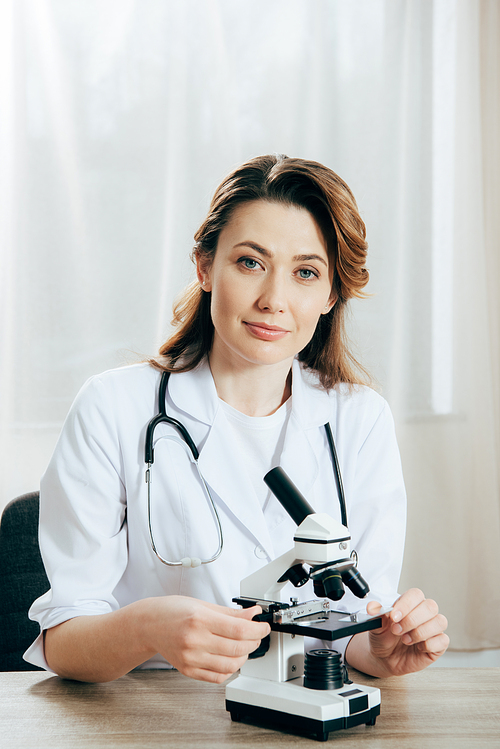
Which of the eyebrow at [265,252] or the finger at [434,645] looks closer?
the finger at [434,645]

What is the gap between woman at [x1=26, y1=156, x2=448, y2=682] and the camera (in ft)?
3.73

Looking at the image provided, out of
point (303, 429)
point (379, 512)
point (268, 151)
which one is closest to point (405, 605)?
point (379, 512)

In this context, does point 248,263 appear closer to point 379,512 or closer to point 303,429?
point 303,429

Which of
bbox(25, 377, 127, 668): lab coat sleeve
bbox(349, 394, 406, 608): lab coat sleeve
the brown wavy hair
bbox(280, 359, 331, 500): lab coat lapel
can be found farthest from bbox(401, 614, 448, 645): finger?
the brown wavy hair

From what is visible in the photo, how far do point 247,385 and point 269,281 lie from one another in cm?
25

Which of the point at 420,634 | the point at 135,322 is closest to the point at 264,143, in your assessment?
the point at 135,322

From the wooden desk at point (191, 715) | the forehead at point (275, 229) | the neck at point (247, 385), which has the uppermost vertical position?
the forehead at point (275, 229)

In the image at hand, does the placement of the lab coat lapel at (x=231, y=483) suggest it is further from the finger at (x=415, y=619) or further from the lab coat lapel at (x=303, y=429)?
the finger at (x=415, y=619)

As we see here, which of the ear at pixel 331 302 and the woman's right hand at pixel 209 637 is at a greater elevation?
the ear at pixel 331 302

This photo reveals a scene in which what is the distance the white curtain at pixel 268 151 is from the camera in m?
2.40

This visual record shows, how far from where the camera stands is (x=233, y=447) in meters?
1.28

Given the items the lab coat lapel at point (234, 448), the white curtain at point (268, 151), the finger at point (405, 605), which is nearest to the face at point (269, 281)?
the lab coat lapel at point (234, 448)

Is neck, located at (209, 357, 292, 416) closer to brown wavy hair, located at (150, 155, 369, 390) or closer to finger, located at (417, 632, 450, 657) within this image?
brown wavy hair, located at (150, 155, 369, 390)

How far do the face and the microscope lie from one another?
42 cm
